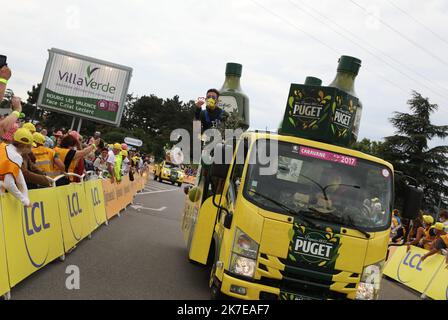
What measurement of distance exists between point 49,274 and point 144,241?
4193 mm

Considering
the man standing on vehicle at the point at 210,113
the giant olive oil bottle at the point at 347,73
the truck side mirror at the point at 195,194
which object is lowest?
the truck side mirror at the point at 195,194

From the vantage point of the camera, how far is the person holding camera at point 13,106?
20.8 feet

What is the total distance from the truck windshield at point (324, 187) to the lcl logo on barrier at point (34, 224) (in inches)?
108

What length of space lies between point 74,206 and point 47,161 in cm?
91

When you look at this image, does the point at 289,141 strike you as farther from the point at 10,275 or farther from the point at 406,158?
the point at 406,158

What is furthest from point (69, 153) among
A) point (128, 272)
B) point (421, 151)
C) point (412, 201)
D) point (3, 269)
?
point (421, 151)

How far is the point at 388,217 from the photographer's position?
648cm

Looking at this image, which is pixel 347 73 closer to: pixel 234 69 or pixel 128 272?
pixel 234 69

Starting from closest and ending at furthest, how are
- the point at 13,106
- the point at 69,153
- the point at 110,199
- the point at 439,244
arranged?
the point at 13,106 < the point at 69,153 < the point at 439,244 < the point at 110,199

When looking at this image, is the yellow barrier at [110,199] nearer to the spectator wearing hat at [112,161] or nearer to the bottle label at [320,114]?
the spectator wearing hat at [112,161]

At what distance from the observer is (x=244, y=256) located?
5961mm

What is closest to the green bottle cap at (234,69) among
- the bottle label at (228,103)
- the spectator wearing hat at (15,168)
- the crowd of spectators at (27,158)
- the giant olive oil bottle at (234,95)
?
the giant olive oil bottle at (234,95)

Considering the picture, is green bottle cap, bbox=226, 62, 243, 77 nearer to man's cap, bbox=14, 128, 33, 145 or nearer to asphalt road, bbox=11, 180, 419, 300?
asphalt road, bbox=11, 180, 419, 300

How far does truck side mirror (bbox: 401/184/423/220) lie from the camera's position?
6539 mm
